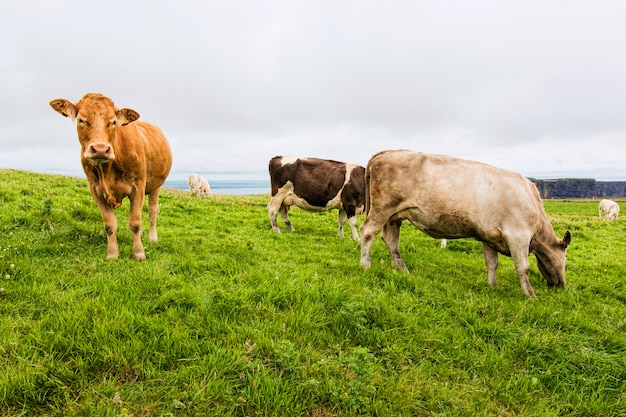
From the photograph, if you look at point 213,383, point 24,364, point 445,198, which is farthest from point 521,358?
point 24,364

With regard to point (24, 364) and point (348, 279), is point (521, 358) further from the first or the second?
point (24, 364)

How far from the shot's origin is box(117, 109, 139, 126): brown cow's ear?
17.3ft

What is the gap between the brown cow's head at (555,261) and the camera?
6.60 meters

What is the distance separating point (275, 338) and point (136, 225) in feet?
11.9

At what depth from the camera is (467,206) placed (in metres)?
6.13

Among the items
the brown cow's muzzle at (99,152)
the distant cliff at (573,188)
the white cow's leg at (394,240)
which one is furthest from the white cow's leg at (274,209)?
the distant cliff at (573,188)

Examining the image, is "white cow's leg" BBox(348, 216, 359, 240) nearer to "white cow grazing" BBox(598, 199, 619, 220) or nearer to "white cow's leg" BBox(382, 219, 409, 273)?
"white cow's leg" BBox(382, 219, 409, 273)

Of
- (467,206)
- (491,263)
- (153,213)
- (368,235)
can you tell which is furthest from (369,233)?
(153,213)

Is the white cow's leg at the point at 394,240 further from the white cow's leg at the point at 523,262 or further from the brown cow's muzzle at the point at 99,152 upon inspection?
the brown cow's muzzle at the point at 99,152

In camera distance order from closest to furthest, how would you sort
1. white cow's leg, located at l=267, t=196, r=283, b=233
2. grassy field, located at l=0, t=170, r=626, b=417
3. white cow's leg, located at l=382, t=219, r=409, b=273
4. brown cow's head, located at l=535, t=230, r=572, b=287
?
grassy field, located at l=0, t=170, r=626, b=417 → brown cow's head, located at l=535, t=230, r=572, b=287 → white cow's leg, located at l=382, t=219, r=409, b=273 → white cow's leg, located at l=267, t=196, r=283, b=233

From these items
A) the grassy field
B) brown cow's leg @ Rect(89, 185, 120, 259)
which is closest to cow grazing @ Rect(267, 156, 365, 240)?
the grassy field

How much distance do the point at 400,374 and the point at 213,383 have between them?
1.82m

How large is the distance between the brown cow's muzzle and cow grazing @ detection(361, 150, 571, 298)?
179 inches

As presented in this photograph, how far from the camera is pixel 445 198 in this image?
6.17 m
